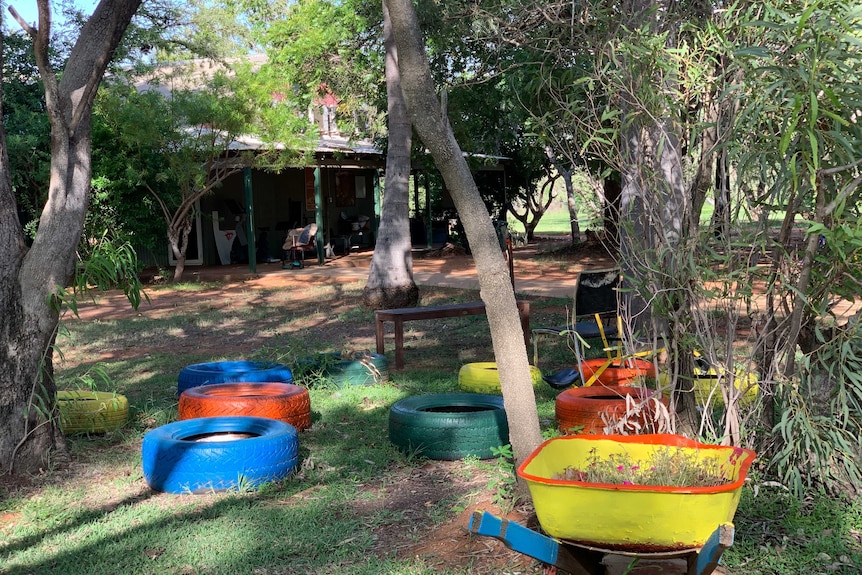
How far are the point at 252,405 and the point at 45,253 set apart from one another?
169 cm

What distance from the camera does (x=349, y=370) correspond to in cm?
819

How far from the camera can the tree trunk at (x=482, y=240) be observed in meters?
4.42

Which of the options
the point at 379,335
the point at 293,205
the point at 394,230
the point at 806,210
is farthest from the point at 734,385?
the point at 293,205

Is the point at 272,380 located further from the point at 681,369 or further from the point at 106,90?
the point at 106,90

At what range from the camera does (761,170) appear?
12.1 ft

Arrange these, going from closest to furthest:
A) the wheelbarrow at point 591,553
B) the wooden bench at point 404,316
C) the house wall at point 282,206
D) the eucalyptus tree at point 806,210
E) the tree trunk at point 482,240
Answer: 1. the wheelbarrow at point 591,553
2. the eucalyptus tree at point 806,210
3. the tree trunk at point 482,240
4. the wooden bench at point 404,316
5. the house wall at point 282,206

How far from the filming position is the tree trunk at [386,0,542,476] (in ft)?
14.5

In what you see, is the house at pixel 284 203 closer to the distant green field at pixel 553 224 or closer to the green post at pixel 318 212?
the green post at pixel 318 212

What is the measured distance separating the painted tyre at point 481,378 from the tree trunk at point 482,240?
264 cm

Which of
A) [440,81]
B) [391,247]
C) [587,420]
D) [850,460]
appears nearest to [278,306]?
[391,247]

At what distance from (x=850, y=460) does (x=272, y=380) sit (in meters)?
4.60

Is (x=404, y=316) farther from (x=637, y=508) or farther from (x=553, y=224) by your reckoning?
(x=553, y=224)

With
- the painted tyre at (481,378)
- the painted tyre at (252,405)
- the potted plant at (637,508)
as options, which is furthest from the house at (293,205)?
the potted plant at (637,508)

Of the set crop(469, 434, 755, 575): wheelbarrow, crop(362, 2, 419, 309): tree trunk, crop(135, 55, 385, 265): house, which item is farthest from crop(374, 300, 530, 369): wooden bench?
crop(135, 55, 385, 265): house
